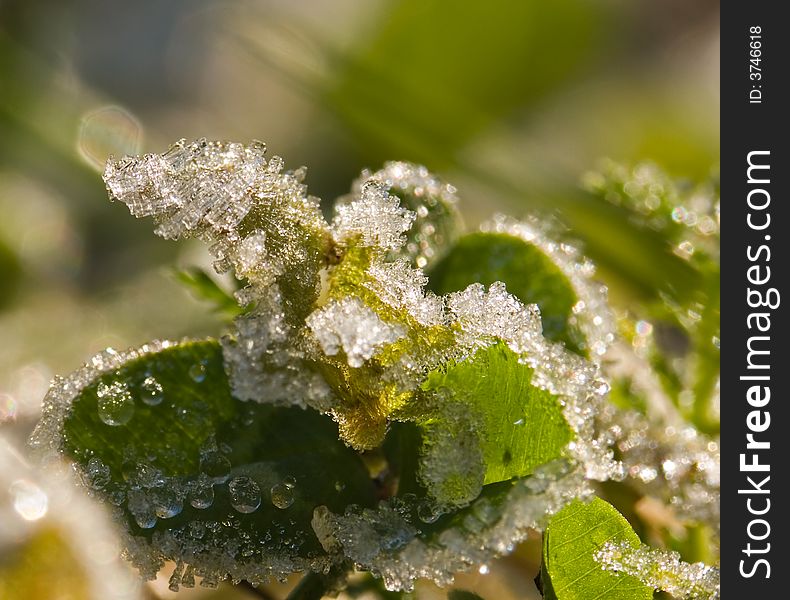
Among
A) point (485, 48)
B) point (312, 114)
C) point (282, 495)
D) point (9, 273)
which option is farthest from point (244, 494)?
point (485, 48)

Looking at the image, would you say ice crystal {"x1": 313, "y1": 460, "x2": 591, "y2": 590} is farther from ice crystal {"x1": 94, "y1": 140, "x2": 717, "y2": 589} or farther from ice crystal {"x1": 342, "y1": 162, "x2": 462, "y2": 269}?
ice crystal {"x1": 342, "y1": 162, "x2": 462, "y2": 269}

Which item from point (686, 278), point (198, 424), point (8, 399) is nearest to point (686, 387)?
point (686, 278)

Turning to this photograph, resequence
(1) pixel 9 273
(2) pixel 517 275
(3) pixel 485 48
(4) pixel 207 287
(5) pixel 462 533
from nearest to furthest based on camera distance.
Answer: (5) pixel 462 533, (2) pixel 517 275, (4) pixel 207 287, (1) pixel 9 273, (3) pixel 485 48

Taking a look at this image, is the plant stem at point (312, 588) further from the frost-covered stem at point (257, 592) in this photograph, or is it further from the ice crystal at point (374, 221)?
the ice crystal at point (374, 221)

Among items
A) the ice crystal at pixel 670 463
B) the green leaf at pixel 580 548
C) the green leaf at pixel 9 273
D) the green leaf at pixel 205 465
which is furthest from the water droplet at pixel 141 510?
the green leaf at pixel 9 273

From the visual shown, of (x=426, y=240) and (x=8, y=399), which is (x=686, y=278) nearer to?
(x=426, y=240)

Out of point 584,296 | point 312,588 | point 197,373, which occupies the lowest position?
point 312,588

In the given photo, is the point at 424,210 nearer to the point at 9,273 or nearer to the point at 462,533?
the point at 462,533
